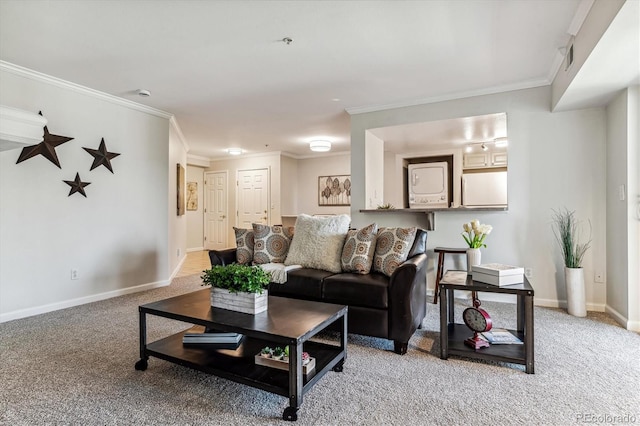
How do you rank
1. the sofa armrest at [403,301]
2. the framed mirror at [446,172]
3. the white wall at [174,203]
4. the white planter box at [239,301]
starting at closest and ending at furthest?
the white planter box at [239,301], the sofa armrest at [403,301], the white wall at [174,203], the framed mirror at [446,172]

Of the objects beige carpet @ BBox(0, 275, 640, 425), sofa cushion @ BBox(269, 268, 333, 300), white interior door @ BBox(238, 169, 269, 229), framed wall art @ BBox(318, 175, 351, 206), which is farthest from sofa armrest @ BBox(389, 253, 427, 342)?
white interior door @ BBox(238, 169, 269, 229)

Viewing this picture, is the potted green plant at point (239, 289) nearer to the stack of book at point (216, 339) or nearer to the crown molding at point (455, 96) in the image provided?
the stack of book at point (216, 339)

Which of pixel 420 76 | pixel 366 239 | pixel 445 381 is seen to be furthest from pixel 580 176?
pixel 445 381

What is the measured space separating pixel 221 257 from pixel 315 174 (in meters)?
5.23

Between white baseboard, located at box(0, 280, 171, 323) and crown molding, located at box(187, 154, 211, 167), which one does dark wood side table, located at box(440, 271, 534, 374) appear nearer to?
white baseboard, located at box(0, 280, 171, 323)

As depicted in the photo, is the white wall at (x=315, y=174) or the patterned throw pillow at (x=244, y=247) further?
the white wall at (x=315, y=174)

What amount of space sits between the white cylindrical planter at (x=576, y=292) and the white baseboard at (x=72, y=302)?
460 cm

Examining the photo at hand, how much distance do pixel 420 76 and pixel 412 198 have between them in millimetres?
3545

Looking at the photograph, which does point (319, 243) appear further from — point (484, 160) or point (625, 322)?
point (484, 160)

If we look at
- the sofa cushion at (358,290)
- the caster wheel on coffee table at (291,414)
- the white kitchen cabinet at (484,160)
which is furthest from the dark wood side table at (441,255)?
the white kitchen cabinet at (484,160)

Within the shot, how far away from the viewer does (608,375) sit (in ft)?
6.50

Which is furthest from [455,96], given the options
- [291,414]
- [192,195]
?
[192,195]

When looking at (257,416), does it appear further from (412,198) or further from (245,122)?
(412,198)

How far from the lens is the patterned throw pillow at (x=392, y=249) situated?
2.61m
